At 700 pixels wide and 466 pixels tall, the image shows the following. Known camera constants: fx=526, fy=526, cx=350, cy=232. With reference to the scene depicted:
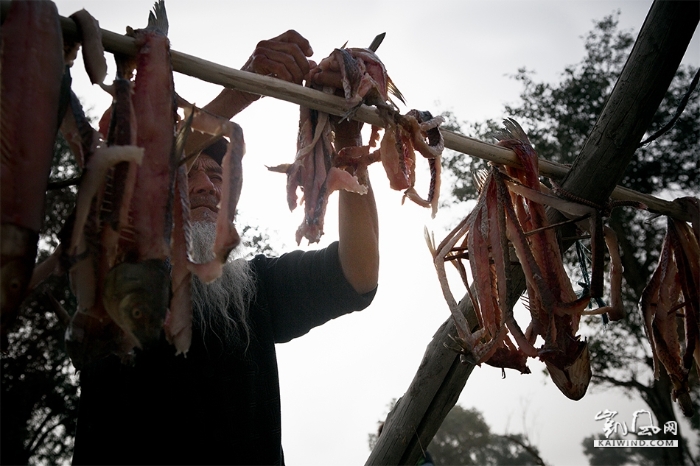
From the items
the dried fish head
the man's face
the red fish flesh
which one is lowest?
the dried fish head

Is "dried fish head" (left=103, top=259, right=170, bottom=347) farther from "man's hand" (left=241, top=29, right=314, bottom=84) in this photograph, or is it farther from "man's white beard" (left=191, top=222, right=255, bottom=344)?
"man's hand" (left=241, top=29, right=314, bottom=84)

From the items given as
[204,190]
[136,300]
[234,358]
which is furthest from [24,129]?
[204,190]

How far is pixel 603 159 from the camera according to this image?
104 inches

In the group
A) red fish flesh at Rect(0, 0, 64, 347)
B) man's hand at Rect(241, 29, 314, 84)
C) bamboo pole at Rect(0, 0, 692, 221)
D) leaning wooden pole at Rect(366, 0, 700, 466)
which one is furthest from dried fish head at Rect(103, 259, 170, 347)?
leaning wooden pole at Rect(366, 0, 700, 466)

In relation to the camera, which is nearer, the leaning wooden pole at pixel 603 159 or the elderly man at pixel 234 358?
the elderly man at pixel 234 358

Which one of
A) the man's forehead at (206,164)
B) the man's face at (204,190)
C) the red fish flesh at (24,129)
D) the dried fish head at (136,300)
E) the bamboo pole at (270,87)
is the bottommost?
the dried fish head at (136,300)

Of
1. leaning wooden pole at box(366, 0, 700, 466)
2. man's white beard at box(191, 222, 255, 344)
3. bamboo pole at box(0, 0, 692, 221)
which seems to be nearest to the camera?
bamboo pole at box(0, 0, 692, 221)

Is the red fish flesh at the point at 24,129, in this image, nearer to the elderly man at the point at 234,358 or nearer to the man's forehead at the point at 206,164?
the elderly man at the point at 234,358

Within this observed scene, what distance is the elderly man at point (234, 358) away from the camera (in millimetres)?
2154

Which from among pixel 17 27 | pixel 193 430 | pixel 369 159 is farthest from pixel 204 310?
pixel 17 27

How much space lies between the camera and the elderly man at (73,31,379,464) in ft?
7.07

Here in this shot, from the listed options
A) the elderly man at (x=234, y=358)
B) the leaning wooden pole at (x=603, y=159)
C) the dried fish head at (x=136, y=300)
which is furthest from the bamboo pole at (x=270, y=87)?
the dried fish head at (x=136, y=300)

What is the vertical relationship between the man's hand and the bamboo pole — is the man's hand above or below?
above

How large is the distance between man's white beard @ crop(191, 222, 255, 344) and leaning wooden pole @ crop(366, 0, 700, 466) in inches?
44.0
